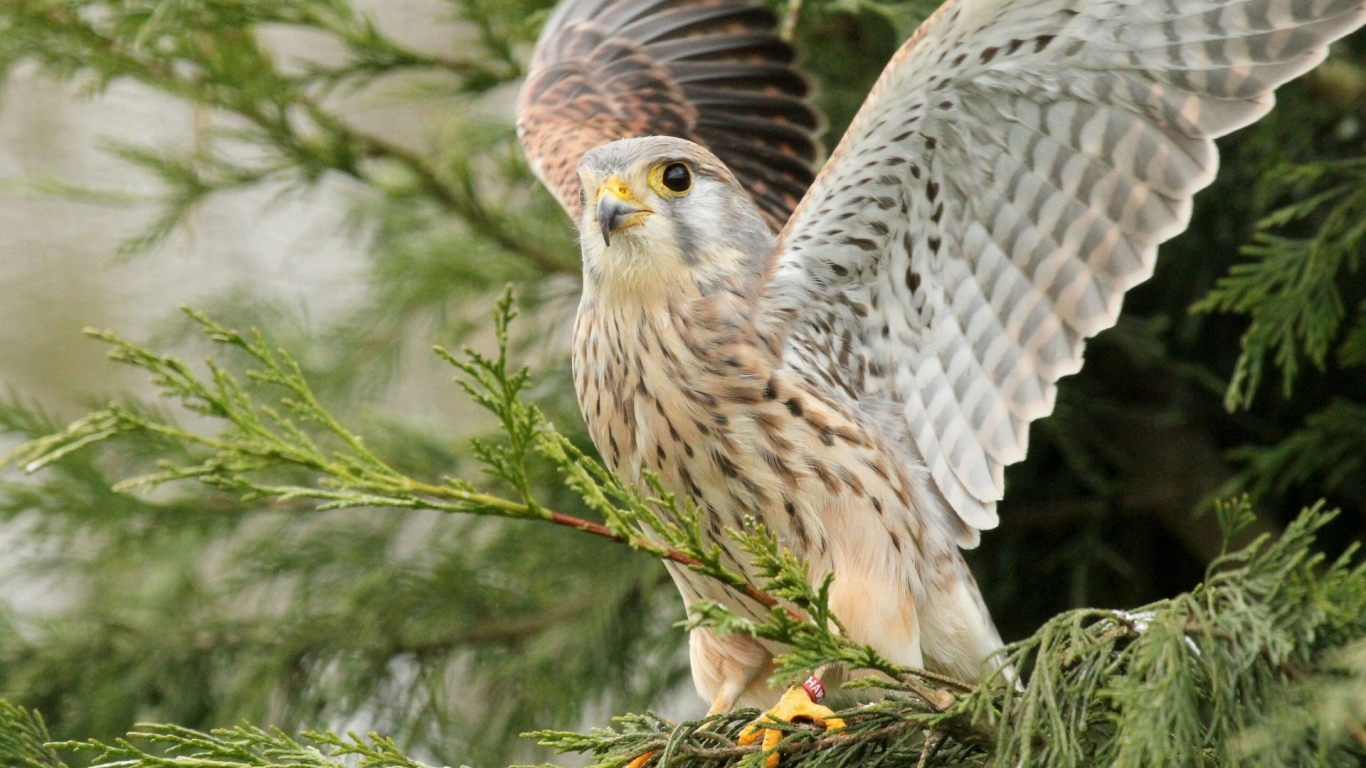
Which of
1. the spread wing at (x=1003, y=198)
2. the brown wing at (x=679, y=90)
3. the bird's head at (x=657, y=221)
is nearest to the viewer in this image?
the spread wing at (x=1003, y=198)

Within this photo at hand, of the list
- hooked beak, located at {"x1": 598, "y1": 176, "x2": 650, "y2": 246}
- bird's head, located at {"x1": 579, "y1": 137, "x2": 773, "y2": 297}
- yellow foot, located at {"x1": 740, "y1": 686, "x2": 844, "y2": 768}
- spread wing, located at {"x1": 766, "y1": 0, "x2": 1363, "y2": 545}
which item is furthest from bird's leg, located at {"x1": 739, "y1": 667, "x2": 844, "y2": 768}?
hooked beak, located at {"x1": 598, "y1": 176, "x2": 650, "y2": 246}

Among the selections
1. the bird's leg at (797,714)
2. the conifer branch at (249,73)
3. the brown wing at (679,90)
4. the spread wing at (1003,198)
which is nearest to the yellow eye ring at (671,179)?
the spread wing at (1003,198)

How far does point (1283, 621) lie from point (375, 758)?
4.10 ft

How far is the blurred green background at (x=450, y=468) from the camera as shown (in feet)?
11.4

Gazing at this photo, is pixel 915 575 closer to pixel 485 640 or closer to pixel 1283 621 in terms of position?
pixel 1283 621

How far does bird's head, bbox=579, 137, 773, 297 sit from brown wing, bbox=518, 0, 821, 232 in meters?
0.71

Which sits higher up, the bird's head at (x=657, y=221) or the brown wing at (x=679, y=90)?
the brown wing at (x=679, y=90)

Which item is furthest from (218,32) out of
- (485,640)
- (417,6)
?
(417,6)

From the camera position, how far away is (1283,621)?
1.78 metres

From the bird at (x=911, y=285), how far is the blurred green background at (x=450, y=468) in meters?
0.78

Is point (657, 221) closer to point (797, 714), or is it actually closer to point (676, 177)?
point (676, 177)

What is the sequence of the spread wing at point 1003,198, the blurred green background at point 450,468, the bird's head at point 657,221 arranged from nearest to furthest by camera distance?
the spread wing at point 1003,198
the bird's head at point 657,221
the blurred green background at point 450,468

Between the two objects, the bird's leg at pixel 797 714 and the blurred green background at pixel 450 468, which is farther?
the blurred green background at pixel 450 468

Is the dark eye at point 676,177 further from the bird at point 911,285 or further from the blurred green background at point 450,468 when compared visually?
the blurred green background at point 450,468
